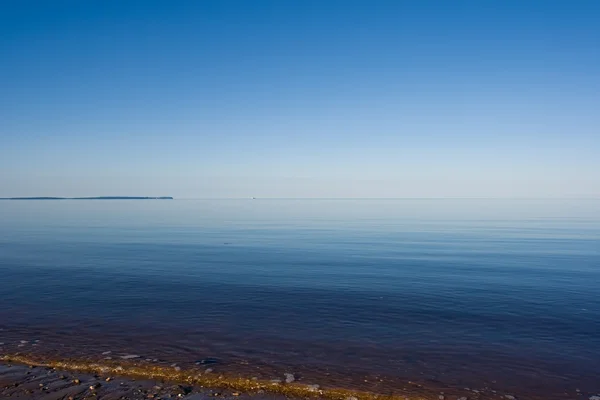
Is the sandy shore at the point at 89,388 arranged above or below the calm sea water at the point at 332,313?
below

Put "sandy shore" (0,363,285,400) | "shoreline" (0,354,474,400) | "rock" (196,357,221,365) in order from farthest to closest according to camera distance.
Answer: "rock" (196,357,221,365), "shoreline" (0,354,474,400), "sandy shore" (0,363,285,400)

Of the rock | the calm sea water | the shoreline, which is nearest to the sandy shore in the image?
the shoreline

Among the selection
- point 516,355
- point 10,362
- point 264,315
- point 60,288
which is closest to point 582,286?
A: point 516,355

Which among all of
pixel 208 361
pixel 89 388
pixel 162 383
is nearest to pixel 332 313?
pixel 208 361

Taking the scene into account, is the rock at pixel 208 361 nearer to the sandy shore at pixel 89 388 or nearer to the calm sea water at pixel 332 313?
the calm sea water at pixel 332 313

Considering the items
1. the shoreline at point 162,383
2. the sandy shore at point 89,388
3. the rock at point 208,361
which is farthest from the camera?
the rock at point 208,361

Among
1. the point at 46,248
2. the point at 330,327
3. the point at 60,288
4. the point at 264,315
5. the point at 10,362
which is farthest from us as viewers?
the point at 46,248

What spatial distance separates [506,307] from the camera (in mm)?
22875

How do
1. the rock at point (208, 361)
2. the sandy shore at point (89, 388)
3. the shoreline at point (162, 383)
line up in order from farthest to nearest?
1. the rock at point (208, 361)
2. the shoreline at point (162, 383)
3. the sandy shore at point (89, 388)

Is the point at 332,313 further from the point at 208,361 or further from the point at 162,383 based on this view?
the point at 162,383

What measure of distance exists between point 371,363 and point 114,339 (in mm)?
10937

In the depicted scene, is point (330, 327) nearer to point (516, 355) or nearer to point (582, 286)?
point (516, 355)

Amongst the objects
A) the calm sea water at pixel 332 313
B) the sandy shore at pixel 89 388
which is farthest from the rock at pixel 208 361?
the sandy shore at pixel 89 388

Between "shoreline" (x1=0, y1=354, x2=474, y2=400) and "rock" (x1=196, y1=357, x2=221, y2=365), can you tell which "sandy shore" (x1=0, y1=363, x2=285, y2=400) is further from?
"rock" (x1=196, y1=357, x2=221, y2=365)
